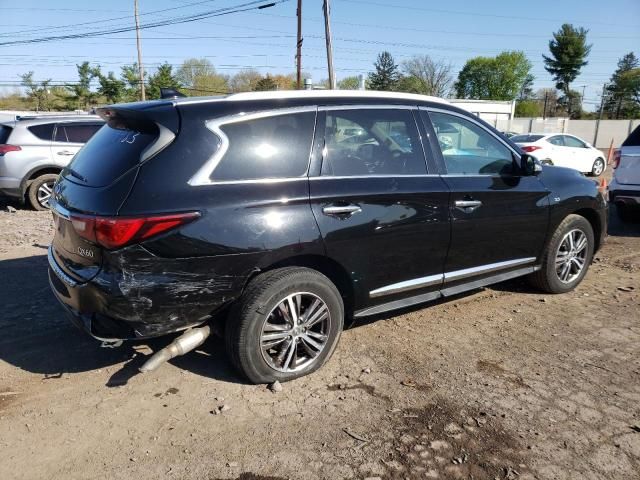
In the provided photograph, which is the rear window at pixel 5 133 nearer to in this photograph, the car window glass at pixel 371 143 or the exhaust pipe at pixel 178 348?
the exhaust pipe at pixel 178 348

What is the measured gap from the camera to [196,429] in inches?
115

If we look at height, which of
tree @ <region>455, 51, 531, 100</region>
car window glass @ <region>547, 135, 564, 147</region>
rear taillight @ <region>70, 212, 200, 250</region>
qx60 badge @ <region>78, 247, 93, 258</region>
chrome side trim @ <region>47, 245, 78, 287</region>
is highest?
tree @ <region>455, 51, 531, 100</region>

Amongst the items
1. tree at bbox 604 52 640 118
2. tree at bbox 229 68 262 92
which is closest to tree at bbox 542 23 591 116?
tree at bbox 604 52 640 118

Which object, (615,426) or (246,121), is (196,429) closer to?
(246,121)

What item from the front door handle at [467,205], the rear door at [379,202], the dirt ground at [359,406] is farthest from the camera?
the front door handle at [467,205]

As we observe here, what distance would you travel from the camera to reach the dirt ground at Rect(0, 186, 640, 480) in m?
2.62

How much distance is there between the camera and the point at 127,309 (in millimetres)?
2869

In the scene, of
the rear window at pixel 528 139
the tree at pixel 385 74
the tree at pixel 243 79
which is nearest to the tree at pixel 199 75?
the tree at pixel 243 79

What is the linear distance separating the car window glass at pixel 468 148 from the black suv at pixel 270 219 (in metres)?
0.02

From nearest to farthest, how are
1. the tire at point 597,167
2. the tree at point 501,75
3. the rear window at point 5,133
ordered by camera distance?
the rear window at point 5,133 → the tire at point 597,167 → the tree at point 501,75

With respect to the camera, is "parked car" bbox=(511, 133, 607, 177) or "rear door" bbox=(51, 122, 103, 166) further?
"parked car" bbox=(511, 133, 607, 177)

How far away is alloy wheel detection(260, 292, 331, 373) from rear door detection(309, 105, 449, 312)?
13.5 inches

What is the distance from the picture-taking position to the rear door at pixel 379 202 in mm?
3379

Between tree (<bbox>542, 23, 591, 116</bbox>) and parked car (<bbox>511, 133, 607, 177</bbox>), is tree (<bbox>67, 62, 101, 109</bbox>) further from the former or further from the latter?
tree (<bbox>542, 23, 591, 116</bbox>)
